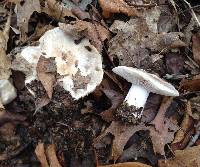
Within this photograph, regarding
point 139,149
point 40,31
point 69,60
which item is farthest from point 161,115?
point 40,31

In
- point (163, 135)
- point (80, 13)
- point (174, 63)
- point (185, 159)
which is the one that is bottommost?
point (185, 159)

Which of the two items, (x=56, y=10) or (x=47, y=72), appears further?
(x=56, y=10)

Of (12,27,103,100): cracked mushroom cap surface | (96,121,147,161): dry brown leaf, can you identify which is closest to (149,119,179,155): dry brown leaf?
(96,121,147,161): dry brown leaf

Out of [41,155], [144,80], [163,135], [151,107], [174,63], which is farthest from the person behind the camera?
[174,63]

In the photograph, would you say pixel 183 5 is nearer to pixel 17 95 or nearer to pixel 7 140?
pixel 17 95

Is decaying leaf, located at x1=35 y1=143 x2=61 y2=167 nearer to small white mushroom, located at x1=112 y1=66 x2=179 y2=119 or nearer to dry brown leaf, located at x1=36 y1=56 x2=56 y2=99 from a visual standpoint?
dry brown leaf, located at x1=36 y1=56 x2=56 y2=99

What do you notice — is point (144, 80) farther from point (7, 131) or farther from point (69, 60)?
point (7, 131)

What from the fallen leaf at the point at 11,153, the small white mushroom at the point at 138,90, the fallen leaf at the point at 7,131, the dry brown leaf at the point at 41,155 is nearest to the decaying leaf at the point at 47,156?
the dry brown leaf at the point at 41,155
